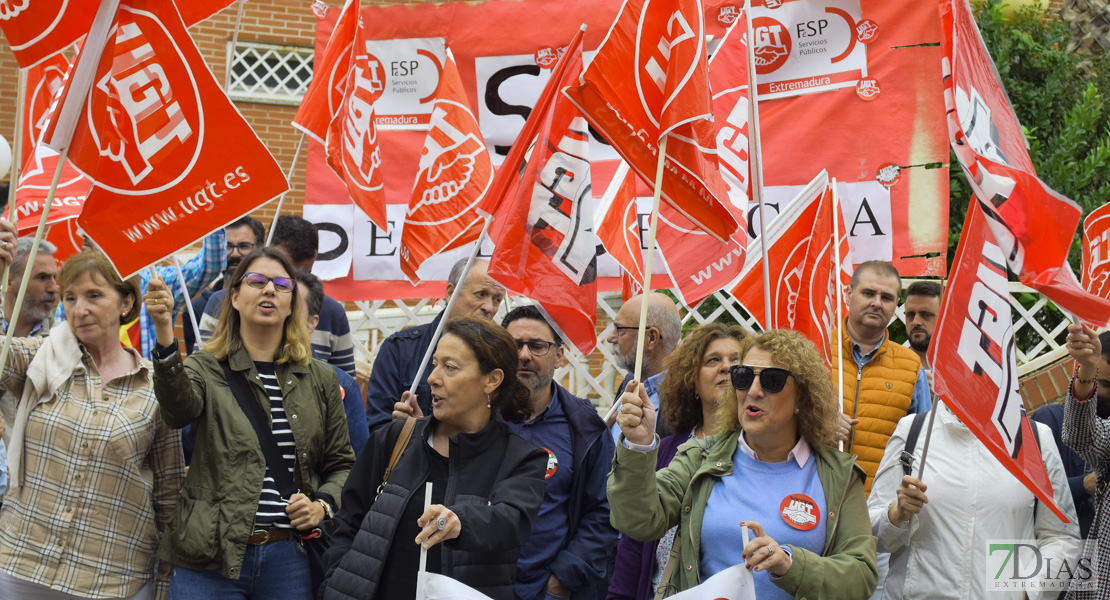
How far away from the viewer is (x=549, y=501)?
167 inches

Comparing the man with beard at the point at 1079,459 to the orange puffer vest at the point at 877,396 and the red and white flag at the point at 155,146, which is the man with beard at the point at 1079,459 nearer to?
the orange puffer vest at the point at 877,396

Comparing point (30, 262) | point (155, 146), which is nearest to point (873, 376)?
point (155, 146)

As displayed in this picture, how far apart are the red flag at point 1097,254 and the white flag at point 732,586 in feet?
9.10

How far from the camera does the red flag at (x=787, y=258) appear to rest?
546 cm

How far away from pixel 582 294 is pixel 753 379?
981 millimetres

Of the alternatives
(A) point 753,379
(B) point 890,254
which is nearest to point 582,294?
(A) point 753,379

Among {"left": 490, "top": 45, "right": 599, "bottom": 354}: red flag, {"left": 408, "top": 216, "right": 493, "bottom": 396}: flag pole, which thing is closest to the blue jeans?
{"left": 408, "top": 216, "right": 493, "bottom": 396}: flag pole

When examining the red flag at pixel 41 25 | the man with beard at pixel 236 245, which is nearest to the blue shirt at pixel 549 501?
the red flag at pixel 41 25

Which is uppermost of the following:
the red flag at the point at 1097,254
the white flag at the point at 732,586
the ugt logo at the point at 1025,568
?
the red flag at the point at 1097,254

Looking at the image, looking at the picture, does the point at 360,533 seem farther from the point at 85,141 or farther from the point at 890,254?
the point at 890,254

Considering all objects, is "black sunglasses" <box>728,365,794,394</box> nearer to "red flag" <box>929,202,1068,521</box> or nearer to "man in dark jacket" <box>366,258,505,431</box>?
"red flag" <box>929,202,1068,521</box>

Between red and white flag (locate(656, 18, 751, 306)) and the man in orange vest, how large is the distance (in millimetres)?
584

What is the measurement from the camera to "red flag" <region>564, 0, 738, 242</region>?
12.6ft


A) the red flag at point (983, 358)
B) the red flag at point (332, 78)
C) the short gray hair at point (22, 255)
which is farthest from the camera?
the red flag at point (332, 78)
